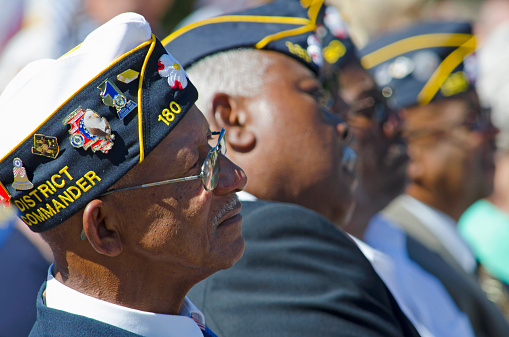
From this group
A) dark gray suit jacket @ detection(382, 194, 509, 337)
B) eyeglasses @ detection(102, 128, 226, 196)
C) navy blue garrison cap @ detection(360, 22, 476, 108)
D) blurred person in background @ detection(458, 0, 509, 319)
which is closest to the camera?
eyeglasses @ detection(102, 128, 226, 196)

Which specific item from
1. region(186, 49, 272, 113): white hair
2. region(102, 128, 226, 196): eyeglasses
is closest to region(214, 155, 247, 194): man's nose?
region(102, 128, 226, 196): eyeglasses

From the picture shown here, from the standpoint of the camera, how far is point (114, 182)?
1.78 m

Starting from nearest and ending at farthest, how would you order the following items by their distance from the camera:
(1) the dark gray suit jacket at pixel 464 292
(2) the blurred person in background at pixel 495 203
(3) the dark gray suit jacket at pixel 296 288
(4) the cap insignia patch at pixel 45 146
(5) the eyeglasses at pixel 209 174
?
1. (4) the cap insignia patch at pixel 45 146
2. (5) the eyeglasses at pixel 209 174
3. (3) the dark gray suit jacket at pixel 296 288
4. (1) the dark gray suit jacket at pixel 464 292
5. (2) the blurred person in background at pixel 495 203

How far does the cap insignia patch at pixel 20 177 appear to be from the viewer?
5.79 feet

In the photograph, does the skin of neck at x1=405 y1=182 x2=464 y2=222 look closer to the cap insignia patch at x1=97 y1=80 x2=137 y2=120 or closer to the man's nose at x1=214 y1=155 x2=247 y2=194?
the man's nose at x1=214 y1=155 x2=247 y2=194

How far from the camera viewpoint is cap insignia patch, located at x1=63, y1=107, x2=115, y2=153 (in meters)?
1.75

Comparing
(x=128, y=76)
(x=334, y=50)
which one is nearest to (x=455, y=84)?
(x=334, y=50)

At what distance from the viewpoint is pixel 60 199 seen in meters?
1.78

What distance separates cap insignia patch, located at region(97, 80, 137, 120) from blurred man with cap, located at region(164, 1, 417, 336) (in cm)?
85

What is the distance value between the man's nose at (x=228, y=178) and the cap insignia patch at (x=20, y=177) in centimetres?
51

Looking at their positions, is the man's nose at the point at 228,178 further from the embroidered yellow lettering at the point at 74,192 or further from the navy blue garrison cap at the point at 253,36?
the navy blue garrison cap at the point at 253,36

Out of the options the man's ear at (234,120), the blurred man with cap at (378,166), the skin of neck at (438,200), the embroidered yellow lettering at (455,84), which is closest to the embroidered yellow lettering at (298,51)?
the man's ear at (234,120)

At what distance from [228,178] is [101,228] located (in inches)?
15.5

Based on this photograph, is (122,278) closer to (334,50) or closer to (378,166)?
(334,50)
